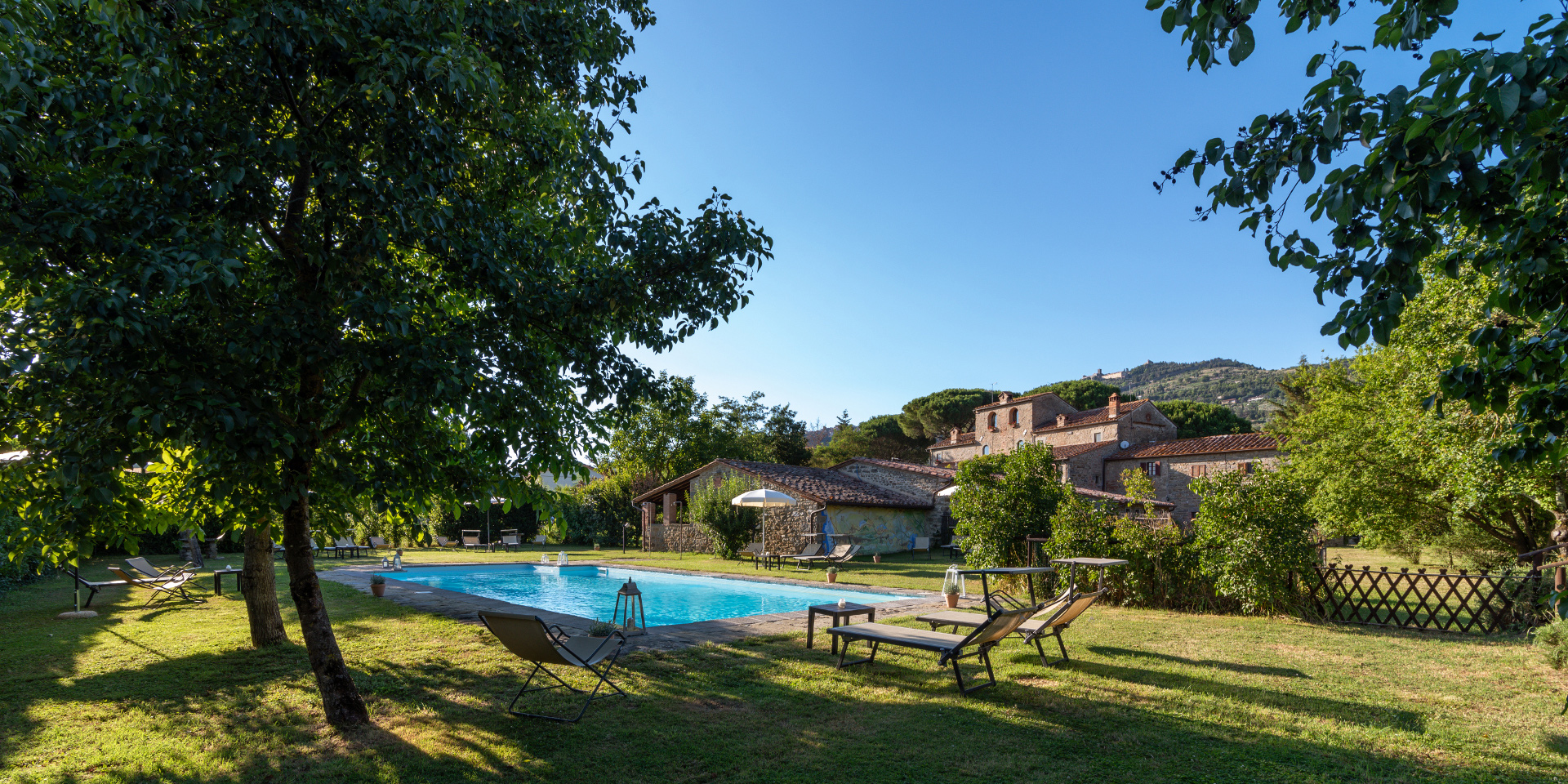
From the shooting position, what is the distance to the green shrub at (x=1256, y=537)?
9.82 metres

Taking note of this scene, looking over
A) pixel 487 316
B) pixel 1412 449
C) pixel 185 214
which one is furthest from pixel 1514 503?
pixel 185 214

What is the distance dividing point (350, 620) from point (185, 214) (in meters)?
7.59

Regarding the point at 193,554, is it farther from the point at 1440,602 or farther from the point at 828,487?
the point at 1440,602

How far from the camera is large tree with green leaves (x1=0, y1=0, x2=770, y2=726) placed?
3785mm

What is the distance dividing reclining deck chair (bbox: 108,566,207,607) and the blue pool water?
3.64 metres

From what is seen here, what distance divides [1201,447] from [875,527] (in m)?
21.9

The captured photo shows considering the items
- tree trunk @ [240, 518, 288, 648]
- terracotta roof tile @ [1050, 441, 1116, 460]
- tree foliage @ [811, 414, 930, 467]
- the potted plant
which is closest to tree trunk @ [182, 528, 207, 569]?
tree trunk @ [240, 518, 288, 648]

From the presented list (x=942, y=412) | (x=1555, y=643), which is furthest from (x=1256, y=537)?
(x=942, y=412)

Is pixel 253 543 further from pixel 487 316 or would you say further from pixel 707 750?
pixel 707 750

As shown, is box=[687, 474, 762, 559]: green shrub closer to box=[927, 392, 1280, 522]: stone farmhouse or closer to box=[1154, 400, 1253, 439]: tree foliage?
box=[927, 392, 1280, 522]: stone farmhouse

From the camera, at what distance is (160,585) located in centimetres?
1152

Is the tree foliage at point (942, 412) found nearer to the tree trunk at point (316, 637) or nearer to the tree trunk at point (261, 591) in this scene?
the tree trunk at point (261, 591)

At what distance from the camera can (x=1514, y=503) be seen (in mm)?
13055

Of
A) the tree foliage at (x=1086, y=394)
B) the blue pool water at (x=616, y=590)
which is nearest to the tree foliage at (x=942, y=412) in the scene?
the tree foliage at (x=1086, y=394)
